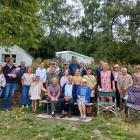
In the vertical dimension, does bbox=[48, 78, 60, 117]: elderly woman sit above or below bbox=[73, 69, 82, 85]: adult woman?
below

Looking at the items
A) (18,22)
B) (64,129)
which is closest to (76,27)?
(18,22)

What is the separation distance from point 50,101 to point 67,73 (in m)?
1.25

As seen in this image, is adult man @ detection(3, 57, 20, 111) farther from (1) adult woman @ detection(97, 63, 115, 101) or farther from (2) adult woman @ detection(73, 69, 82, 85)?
(1) adult woman @ detection(97, 63, 115, 101)

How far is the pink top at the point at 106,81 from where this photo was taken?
530 inches

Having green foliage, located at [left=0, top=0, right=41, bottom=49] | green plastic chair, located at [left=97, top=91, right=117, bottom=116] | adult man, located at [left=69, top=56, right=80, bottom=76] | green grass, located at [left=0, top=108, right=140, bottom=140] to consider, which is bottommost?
green grass, located at [left=0, top=108, right=140, bottom=140]

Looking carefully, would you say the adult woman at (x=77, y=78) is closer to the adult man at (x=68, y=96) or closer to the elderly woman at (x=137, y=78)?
the adult man at (x=68, y=96)

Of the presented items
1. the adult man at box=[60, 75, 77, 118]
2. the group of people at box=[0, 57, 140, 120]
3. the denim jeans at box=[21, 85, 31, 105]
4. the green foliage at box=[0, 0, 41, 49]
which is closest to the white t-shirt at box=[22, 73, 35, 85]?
the group of people at box=[0, 57, 140, 120]

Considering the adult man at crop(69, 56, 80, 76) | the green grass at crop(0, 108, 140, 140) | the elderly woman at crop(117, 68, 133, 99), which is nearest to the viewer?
the green grass at crop(0, 108, 140, 140)

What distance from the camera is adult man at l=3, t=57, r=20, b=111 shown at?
14828mm

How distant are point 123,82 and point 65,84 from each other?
1884 mm

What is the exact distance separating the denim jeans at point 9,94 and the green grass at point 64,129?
1916 millimetres

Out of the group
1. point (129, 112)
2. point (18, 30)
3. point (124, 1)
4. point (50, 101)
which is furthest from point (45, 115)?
point (124, 1)

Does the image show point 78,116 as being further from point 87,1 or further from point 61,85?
point 87,1

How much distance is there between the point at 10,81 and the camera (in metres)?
15.0
